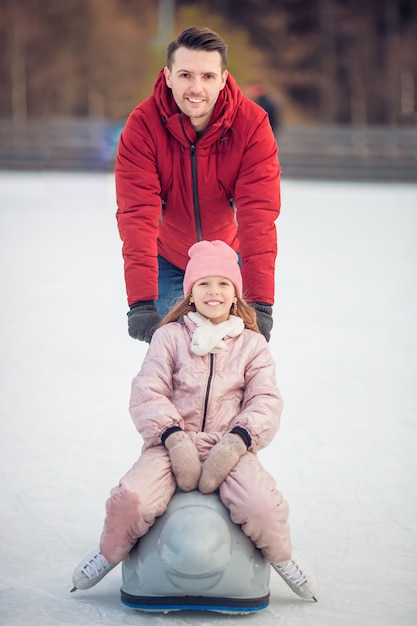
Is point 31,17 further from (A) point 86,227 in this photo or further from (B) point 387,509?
(B) point 387,509

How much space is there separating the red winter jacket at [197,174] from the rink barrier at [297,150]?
17254 millimetres

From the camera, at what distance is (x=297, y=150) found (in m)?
22.9

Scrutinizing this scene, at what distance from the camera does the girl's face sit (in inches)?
98.0

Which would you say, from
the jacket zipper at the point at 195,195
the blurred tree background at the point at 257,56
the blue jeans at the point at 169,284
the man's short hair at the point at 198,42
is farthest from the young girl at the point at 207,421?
the blurred tree background at the point at 257,56

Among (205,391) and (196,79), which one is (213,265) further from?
(196,79)

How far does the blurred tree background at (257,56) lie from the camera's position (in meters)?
39.0

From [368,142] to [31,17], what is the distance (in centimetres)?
2475

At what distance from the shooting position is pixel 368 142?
22812 mm

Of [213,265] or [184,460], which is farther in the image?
[213,265]

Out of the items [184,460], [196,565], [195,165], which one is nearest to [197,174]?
[195,165]

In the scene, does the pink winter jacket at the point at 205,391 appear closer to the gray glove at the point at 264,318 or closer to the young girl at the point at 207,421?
the young girl at the point at 207,421

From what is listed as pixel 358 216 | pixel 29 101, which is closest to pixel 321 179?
pixel 358 216

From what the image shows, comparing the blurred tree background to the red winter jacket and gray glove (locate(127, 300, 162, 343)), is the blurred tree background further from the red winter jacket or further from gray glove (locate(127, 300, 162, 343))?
gray glove (locate(127, 300, 162, 343))

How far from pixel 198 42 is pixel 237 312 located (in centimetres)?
71
